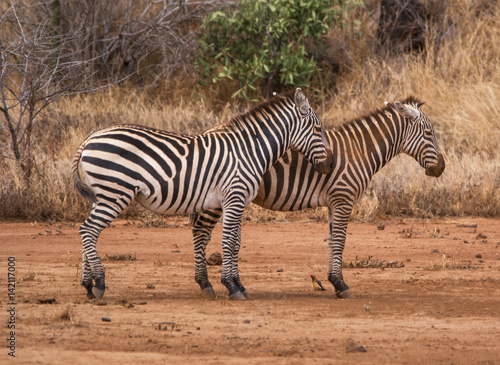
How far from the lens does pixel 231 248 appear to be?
655 cm

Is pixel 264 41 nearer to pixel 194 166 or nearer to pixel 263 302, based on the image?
pixel 194 166

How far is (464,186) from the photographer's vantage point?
39.9 ft

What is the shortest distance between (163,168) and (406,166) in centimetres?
751

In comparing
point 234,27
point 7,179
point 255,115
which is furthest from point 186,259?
point 234,27

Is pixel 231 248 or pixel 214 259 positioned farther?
pixel 214 259

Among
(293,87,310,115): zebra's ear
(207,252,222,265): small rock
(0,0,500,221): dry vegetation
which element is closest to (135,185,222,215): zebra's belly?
(293,87,310,115): zebra's ear

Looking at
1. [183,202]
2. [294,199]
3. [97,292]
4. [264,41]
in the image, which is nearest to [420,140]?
[294,199]

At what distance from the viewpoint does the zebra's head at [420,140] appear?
7.36 meters

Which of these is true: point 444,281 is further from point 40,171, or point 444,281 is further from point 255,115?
point 40,171

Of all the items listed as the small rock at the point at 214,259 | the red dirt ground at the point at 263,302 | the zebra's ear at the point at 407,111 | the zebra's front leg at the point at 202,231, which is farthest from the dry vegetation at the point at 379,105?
the zebra's front leg at the point at 202,231

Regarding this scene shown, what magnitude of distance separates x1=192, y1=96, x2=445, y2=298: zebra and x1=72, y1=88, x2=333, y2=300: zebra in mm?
262

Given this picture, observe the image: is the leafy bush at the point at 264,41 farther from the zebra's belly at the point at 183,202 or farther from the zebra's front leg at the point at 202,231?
the zebra's belly at the point at 183,202

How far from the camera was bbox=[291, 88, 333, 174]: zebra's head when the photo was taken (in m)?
6.88

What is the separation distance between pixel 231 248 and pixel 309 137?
136 cm
